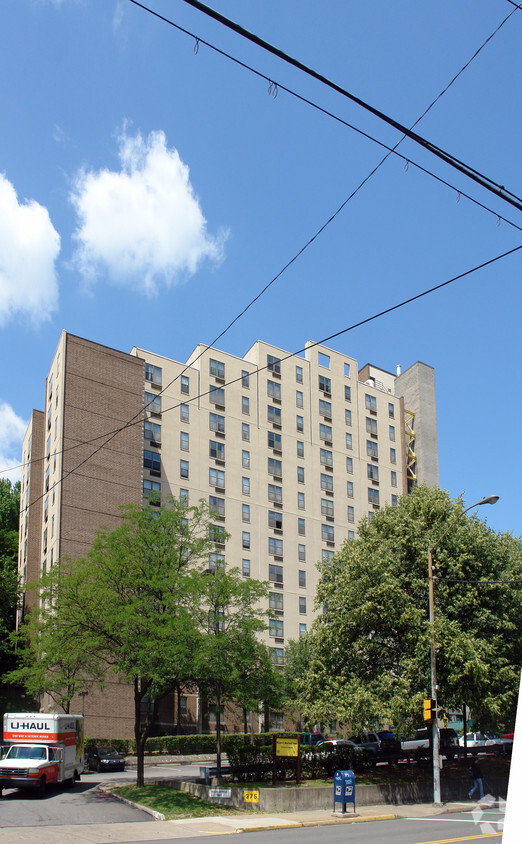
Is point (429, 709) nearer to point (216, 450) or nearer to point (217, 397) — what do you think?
point (216, 450)

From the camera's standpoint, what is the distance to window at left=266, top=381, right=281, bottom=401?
222 ft

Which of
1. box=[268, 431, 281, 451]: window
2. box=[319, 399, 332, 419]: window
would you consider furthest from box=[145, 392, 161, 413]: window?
box=[319, 399, 332, 419]: window

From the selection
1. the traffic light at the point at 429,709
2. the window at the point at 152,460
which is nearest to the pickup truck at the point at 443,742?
the traffic light at the point at 429,709

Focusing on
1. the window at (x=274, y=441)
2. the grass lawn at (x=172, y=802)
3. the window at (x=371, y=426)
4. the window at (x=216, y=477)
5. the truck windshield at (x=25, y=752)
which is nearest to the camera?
the grass lawn at (x=172, y=802)

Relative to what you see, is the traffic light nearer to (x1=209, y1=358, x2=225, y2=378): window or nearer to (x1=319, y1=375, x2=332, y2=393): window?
(x1=209, y1=358, x2=225, y2=378): window

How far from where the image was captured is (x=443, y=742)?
41.8 m

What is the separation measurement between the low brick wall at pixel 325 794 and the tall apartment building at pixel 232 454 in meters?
22.1

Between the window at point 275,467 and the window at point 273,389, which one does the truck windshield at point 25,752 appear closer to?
the window at point 275,467

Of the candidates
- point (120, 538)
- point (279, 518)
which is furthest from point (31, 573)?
point (120, 538)

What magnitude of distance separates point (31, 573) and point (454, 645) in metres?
43.1

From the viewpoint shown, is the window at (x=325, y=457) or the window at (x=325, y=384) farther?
the window at (x=325, y=384)

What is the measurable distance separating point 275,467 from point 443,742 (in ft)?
96.3

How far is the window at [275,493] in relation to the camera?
65.2 metres

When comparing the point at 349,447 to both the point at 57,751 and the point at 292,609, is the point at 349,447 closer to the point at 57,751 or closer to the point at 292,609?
the point at 292,609
